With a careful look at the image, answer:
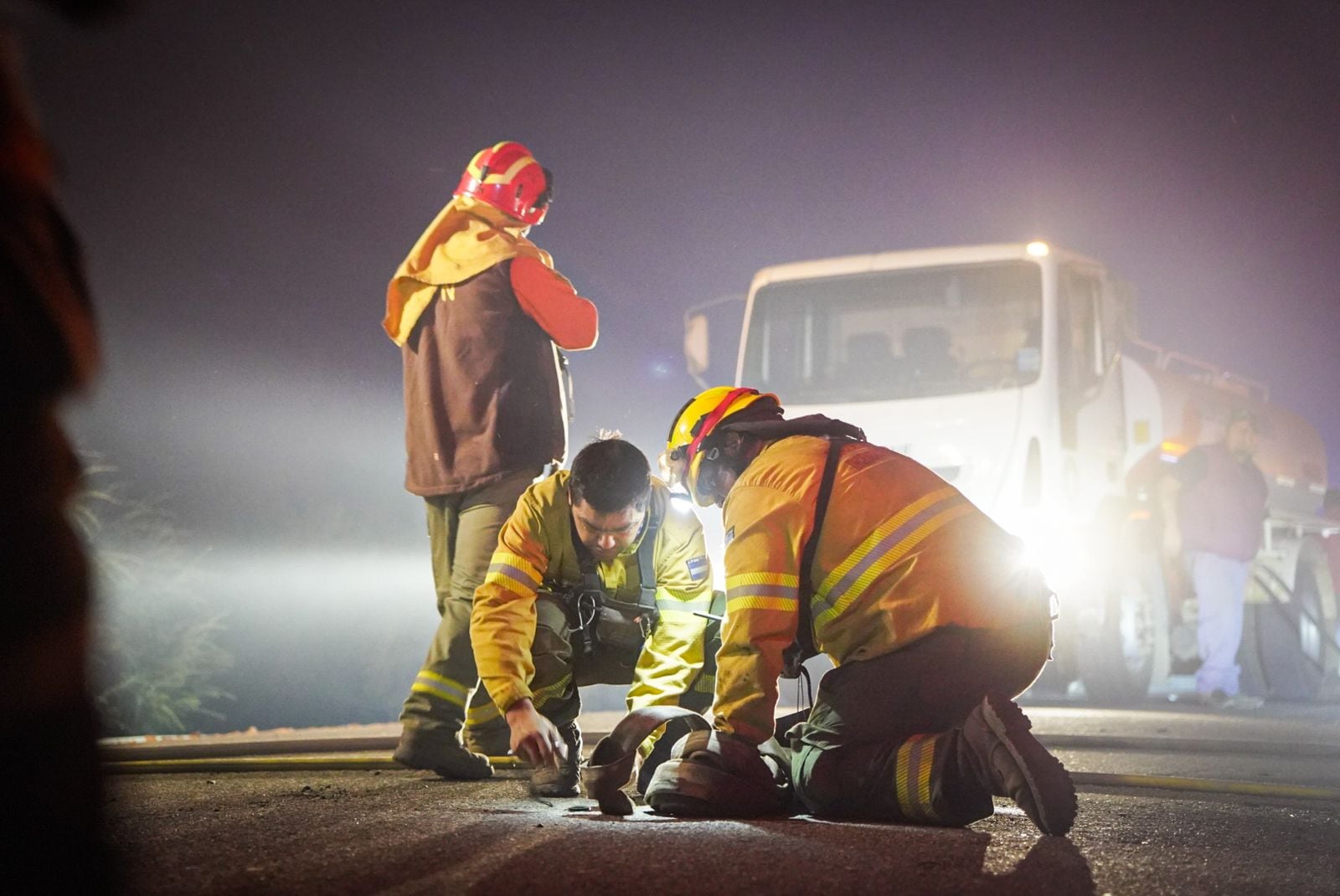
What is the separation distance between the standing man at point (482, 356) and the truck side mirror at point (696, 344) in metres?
4.20

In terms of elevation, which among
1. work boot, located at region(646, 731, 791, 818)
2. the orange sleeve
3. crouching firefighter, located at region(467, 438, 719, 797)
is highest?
the orange sleeve

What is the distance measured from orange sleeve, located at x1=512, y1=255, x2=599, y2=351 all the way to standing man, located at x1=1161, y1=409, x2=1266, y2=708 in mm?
6581

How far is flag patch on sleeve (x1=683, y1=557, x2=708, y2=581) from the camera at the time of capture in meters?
Result: 4.44

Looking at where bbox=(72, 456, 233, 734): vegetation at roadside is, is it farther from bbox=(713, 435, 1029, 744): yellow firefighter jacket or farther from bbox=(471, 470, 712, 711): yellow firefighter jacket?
bbox=(713, 435, 1029, 744): yellow firefighter jacket

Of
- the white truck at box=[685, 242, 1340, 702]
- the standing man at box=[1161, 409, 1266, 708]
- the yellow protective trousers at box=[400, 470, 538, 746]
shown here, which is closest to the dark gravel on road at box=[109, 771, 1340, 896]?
the yellow protective trousers at box=[400, 470, 538, 746]

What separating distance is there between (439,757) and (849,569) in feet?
5.65

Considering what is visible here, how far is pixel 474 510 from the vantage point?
4.93 metres

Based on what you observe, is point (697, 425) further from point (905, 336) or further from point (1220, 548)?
point (1220, 548)

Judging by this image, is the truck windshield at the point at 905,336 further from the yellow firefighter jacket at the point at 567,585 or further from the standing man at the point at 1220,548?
the yellow firefighter jacket at the point at 567,585

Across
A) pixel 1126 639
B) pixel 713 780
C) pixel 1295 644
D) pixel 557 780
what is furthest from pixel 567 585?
pixel 1295 644

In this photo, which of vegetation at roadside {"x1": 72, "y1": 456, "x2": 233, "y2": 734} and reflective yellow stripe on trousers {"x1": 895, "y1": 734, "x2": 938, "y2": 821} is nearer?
reflective yellow stripe on trousers {"x1": 895, "y1": 734, "x2": 938, "y2": 821}

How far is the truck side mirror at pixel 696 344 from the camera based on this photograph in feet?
30.9

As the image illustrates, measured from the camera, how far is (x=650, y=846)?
301cm

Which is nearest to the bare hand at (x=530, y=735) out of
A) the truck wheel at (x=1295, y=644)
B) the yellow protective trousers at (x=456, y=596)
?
the yellow protective trousers at (x=456, y=596)
